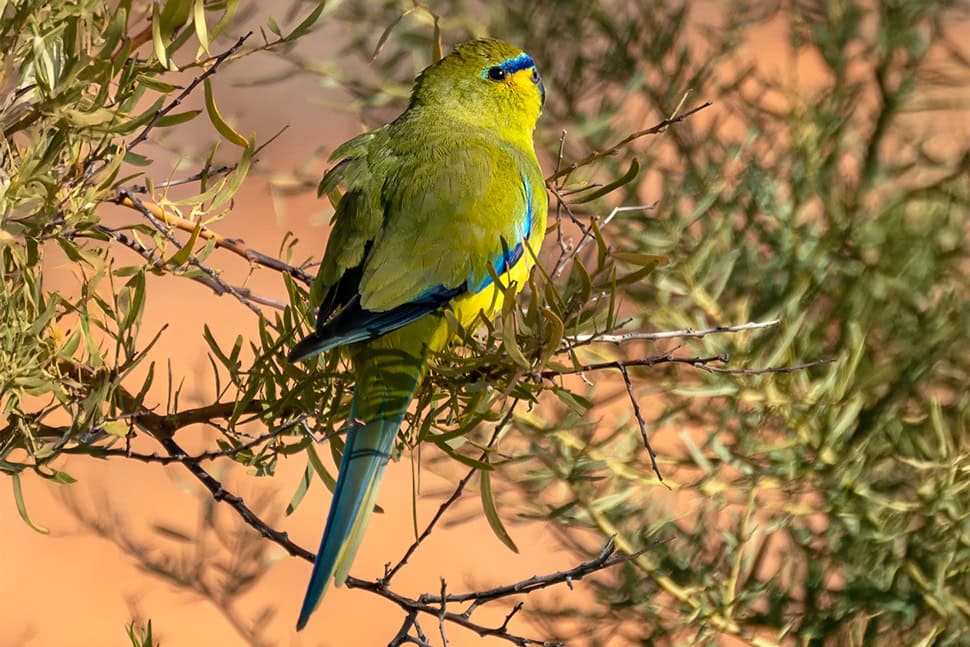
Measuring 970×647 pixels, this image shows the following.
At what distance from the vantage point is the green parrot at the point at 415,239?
78 centimetres

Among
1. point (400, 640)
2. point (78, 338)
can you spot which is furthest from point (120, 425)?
point (400, 640)

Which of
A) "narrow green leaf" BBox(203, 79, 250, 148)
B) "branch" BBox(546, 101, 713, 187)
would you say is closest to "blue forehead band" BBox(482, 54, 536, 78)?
"branch" BBox(546, 101, 713, 187)

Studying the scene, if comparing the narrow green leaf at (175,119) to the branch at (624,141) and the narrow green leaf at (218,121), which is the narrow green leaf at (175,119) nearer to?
the narrow green leaf at (218,121)

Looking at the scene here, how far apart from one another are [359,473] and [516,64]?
553mm

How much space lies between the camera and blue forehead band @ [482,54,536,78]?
1177 millimetres

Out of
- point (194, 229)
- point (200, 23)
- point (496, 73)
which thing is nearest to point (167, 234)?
point (194, 229)

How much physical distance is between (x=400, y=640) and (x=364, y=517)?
0.49 feet

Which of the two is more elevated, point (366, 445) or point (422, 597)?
point (366, 445)

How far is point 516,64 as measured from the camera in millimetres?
1186

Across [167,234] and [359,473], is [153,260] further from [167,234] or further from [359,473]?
[359,473]

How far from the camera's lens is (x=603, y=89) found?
4.32 feet

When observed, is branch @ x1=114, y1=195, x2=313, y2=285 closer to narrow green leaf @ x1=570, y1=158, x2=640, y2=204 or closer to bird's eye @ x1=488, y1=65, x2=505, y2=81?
narrow green leaf @ x1=570, y1=158, x2=640, y2=204

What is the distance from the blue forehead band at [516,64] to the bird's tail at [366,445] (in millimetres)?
462

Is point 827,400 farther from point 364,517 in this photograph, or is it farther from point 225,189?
point 225,189
